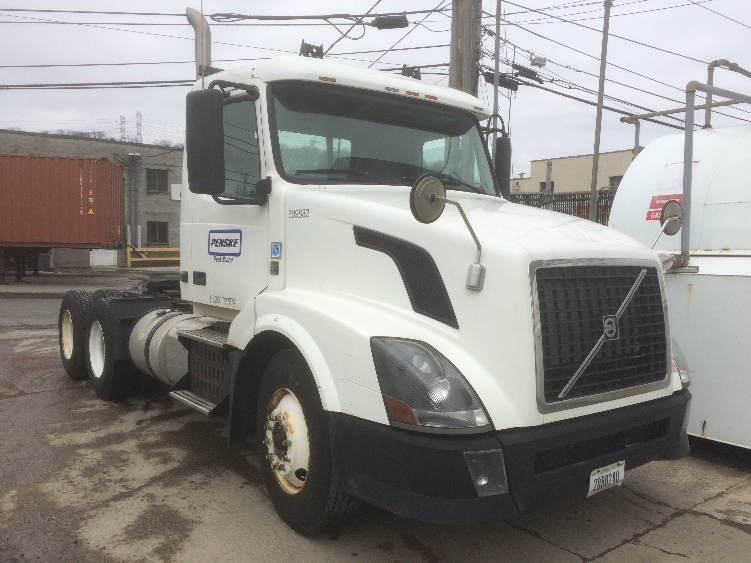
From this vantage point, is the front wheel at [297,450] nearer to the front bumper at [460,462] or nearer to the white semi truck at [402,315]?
the white semi truck at [402,315]

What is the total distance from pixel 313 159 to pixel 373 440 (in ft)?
6.17

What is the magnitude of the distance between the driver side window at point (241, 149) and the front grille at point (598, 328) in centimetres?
209

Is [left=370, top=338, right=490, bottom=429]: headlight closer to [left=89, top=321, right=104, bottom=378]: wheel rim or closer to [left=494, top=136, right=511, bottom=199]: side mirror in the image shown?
[left=494, top=136, right=511, bottom=199]: side mirror

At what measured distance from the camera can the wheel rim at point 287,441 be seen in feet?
11.6

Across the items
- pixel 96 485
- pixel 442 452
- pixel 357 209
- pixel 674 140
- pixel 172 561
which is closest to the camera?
pixel 442 452

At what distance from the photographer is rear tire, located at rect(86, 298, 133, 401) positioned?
6.30 metres

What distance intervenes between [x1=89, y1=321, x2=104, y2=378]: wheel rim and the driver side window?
2.96 m

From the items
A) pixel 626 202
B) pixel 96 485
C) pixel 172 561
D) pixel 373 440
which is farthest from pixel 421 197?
pixel 626 202

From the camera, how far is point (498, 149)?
5270 mm

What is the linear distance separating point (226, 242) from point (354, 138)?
1201 mm

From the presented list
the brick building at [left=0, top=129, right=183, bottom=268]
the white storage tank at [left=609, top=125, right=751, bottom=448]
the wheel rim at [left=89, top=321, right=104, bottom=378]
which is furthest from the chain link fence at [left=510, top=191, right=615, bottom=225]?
the brick building at [left=0, top=129, right=183, bottom=268]

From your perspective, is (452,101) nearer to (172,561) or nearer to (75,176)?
(172,561)

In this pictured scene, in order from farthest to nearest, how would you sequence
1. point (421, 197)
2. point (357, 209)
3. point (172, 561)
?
1. point (357, 209)
2. point (172, 561)
3. point (421, 197)

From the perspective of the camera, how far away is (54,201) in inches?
819
